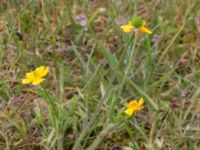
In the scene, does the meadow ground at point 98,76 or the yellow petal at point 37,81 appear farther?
the meadow ground at point 98,76

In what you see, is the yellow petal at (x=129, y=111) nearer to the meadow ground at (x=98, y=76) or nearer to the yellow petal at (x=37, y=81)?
the meadow ground at (x=98, y=76)

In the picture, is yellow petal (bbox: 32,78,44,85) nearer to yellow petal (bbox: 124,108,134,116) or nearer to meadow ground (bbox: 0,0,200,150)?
meadow ground (bbox: 0,0,200,150)

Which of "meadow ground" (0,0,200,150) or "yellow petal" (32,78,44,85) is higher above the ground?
"yellow petal" (32,78,44,85)

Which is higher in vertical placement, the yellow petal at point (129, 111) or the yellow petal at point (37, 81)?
the yellow petal at point (37, 81)

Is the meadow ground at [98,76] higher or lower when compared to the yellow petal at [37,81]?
lower

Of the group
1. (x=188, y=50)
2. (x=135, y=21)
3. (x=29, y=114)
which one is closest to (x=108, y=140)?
(x=29, y=114)

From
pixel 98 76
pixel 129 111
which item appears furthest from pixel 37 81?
pixel 98 76

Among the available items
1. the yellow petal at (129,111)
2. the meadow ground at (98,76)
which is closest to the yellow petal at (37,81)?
the meadow ground at (98,76)

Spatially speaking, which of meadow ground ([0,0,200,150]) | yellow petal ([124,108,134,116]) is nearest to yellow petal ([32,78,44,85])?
meadow ground ([0,0,200,150])

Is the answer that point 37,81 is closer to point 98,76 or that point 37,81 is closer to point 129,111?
point 129,111

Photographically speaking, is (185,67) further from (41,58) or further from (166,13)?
(41,58)
